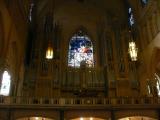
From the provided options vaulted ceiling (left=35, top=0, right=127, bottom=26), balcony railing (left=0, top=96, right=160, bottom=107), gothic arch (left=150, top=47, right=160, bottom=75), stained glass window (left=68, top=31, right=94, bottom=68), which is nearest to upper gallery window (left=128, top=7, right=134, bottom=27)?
vaulted ceiling (left=35, top=0, right=127, bottom=26)

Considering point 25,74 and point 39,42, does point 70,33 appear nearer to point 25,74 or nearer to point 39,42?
point 39,42

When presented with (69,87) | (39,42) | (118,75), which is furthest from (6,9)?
(118,75)

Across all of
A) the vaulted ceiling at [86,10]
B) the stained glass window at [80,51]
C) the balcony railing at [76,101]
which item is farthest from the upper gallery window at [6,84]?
the vaulted ceiling at [86,10]

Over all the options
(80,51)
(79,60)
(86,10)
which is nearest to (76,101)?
(79,60)

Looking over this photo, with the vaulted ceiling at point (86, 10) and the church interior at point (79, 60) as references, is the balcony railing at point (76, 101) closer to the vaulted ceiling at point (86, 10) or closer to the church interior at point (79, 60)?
the church interior at point (79, 60)

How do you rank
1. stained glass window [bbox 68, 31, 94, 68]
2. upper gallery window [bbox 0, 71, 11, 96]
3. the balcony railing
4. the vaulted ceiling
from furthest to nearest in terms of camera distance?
the vaulted ceiling
stained glass window [bbox 68, 31, 94, 68]
upper gallery window [bbox 0, 71, 11, 96]
the balcony railing

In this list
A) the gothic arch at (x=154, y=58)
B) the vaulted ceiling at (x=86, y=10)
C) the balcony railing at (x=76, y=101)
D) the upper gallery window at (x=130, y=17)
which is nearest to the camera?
the balcony railing at (x=76, y=101)

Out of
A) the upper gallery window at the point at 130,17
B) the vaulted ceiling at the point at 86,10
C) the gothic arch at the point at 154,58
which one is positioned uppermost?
the vaulted ceiling at the point at 86,10

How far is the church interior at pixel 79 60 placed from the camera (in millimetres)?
18375

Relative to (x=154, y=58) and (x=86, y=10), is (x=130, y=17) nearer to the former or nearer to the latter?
(x=86, y=10)

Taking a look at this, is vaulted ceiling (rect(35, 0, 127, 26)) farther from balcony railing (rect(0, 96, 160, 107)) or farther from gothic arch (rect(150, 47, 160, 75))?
balcony railing (rect(0, 96, 160, 107))

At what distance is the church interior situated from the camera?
18.4 m

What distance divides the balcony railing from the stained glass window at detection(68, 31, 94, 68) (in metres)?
7.40

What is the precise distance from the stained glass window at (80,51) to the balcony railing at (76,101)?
291 inches
